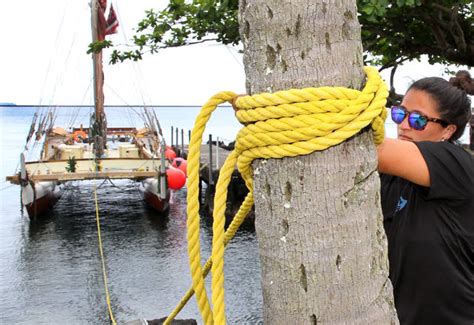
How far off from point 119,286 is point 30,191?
8161 mm

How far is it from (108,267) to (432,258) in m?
13.8

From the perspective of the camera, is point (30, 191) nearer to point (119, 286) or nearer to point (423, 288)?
point (119, 286)

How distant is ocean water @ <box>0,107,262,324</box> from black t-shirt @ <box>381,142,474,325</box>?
935 cm

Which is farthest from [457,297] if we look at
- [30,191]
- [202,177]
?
[202,177]

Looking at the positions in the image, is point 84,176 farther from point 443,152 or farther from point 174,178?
point 443,152

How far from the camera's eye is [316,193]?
1.43m

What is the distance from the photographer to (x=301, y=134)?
1.38 metres

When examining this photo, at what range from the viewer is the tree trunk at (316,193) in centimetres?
143

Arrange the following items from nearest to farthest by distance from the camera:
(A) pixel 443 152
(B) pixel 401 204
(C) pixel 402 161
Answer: (C) pixel 402 161 < (A) pixel 443 152 < (B) pixel 401 204

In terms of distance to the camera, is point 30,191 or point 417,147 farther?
point 30,191

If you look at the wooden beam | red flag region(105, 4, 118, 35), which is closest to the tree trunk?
the wooden beam

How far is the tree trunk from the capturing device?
143 cm

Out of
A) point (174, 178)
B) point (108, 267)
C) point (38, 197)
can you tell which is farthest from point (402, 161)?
point (38, 197)

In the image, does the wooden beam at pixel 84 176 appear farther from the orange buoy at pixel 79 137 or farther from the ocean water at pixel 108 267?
the orange buoy at pixel 79 137
